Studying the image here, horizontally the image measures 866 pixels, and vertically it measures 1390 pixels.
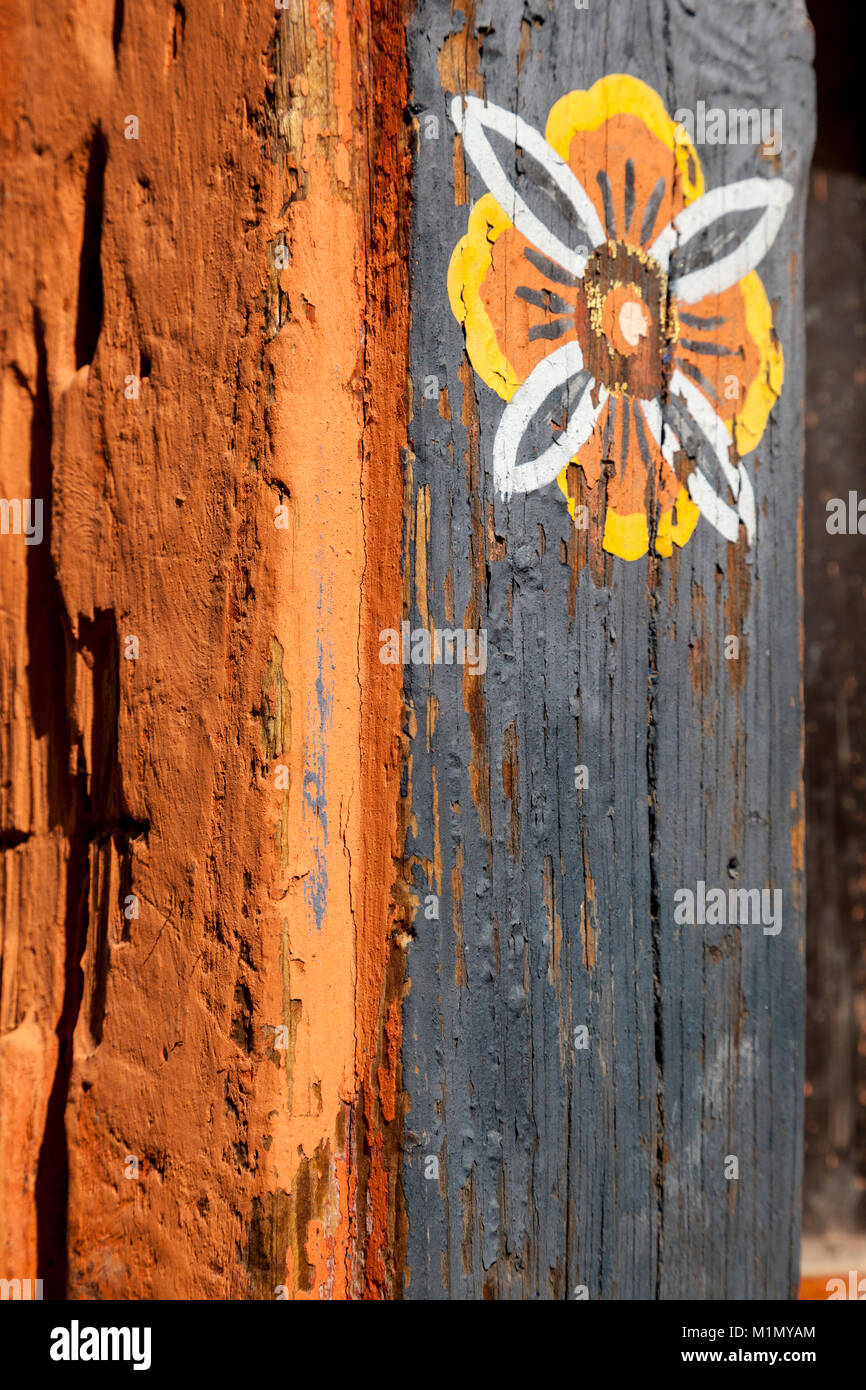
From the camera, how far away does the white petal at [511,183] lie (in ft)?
3.16

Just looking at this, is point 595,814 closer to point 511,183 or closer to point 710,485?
point 710,485

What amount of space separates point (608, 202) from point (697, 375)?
10.1 inches

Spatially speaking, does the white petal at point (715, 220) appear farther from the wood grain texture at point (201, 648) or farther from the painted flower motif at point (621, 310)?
the wood grain texture at point (201, 648)

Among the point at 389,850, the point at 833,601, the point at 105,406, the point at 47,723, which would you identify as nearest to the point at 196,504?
the point at 105,406

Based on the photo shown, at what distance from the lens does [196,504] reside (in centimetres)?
89

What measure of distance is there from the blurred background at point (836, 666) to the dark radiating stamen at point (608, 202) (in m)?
0.79

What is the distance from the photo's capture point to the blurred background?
1.57 meters

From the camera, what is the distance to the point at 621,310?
3.37 ft

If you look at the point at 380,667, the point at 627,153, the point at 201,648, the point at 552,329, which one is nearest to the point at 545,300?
the point at 552,329

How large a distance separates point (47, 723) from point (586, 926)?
749 millimetres

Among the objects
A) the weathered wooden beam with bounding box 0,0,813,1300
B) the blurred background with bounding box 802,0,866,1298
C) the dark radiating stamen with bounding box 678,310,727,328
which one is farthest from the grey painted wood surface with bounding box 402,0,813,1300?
the blurred background with bounding box 802,0,866,1298

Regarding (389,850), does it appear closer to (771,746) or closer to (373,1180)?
(373,1180)

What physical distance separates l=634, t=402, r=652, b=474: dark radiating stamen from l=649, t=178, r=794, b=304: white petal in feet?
0.60

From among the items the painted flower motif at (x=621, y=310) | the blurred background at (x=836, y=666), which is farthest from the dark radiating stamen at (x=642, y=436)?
the blurred background at (x=836, y=666)
